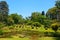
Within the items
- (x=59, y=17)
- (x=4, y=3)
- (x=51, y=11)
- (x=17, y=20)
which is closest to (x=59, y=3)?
(x=51, y=11)

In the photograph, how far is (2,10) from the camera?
304ft

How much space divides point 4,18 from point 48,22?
2497 cm

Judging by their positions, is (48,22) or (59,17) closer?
(48,22)

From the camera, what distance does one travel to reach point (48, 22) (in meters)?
61.2

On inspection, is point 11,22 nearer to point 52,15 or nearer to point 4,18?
point 4,18

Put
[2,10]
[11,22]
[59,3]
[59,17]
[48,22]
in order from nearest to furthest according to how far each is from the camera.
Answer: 1. [48,22]
2. [59,17]
3. [11,22]
4. [59,3]
5. [2,10]

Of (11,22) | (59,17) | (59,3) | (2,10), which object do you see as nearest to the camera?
(59,17)

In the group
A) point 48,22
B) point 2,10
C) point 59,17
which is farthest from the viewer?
point 2,10

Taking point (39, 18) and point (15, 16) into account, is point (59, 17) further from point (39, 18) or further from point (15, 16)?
point (15, 16)

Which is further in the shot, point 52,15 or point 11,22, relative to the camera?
point 52,15

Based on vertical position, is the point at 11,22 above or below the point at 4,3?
below

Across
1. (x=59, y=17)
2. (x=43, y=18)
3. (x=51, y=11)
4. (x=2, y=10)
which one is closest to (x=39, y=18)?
(x=43, y=18)

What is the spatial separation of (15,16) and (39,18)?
17390 millimetres

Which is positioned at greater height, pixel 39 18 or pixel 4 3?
pixel 4 3
